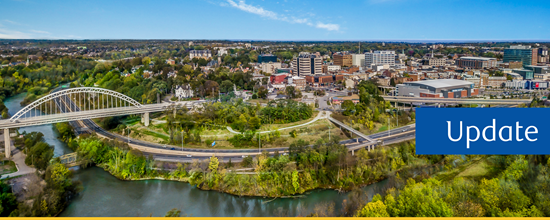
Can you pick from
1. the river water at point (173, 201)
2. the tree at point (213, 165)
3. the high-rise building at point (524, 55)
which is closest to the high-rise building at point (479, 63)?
the high-rise building at point (524, 55)

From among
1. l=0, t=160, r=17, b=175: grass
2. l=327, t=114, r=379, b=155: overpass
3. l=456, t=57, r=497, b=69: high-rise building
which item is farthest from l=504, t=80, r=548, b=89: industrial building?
l=0, t=160, r=17, b=175: grass

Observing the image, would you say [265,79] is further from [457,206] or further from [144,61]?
[457,206]

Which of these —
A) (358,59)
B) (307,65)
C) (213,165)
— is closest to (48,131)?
(213,165)

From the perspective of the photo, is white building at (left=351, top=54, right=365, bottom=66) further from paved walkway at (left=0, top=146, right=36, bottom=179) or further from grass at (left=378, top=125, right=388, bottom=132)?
paved walkway at (left=0, top=146, right=36, bottom=179)

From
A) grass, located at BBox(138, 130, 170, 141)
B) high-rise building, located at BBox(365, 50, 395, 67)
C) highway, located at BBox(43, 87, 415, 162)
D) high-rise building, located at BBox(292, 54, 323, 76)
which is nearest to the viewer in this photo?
highway, located at BBox(43, 87, 415, 162)

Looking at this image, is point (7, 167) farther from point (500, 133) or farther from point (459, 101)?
point (459, 101)

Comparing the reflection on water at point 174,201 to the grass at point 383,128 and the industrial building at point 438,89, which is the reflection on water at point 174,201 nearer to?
the grass at point 383,128
